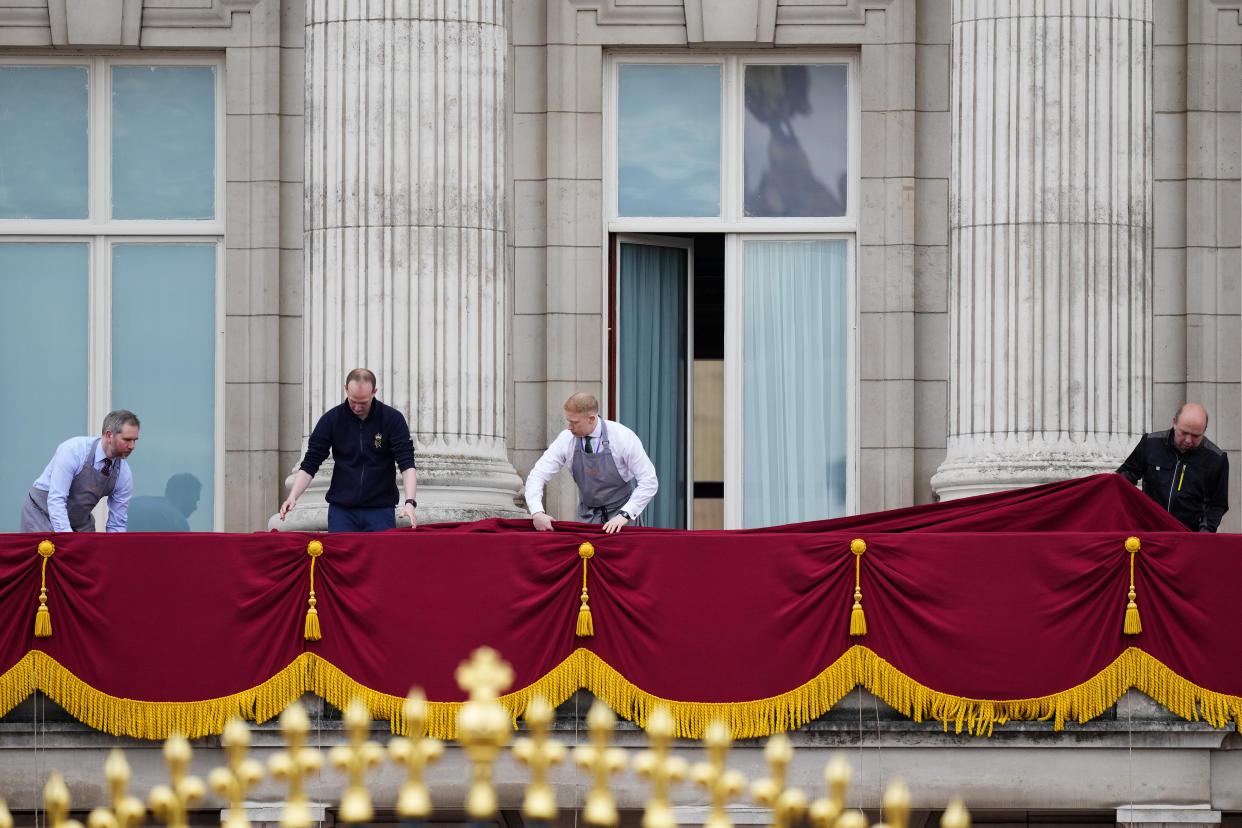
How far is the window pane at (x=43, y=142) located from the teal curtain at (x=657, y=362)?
561cm

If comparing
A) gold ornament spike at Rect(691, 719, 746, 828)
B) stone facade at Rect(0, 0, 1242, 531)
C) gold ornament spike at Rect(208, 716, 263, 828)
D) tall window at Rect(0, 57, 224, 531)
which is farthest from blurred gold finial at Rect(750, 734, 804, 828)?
tall window at Rect(0, 57, 224, 531)

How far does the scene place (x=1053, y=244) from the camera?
15.8m

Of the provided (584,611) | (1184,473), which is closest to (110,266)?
(584,611)

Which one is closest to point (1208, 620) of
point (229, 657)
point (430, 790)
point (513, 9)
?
point (430, 790)

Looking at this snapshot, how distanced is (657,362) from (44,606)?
808 centimetres

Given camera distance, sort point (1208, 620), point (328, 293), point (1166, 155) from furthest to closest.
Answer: point (1166, 155) → point (328, 293) → point (1208, 620)

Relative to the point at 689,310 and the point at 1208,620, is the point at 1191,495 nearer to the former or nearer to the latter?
the point at 1208,620

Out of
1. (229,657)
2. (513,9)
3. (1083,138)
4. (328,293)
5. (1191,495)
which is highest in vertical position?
(513,9)

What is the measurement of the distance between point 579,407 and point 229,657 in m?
3.10

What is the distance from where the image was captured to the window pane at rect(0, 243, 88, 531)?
18938mm

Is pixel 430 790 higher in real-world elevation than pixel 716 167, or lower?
lower

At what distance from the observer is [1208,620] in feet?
40.7

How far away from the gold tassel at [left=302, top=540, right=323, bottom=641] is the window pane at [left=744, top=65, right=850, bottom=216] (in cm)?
767

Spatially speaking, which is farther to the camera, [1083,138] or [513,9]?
[513,9]
